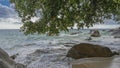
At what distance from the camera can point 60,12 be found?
17016 millimetres

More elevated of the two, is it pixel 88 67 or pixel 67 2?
pixel 67 2

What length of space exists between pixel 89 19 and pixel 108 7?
165 centimetres

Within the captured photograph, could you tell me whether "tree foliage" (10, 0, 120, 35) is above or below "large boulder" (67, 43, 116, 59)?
above

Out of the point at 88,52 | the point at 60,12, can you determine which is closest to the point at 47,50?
the point at 88,52

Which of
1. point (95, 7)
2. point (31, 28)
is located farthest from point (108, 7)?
point (31, 28)

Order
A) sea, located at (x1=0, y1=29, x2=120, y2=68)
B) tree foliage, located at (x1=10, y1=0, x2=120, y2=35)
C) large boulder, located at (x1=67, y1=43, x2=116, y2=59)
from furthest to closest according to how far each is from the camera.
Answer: large boulder, located at (x1=67, y1=43, x2=116, y2=59) → tree foliage, located at (x1=10, y1=0, x2=120, y2=35) → sea, located at (x1=0, y1=29, x2=120, y2=68)

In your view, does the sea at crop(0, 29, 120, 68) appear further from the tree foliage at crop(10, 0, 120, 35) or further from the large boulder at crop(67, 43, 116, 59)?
the tree foliage at crop(10, 0, 120, 35)

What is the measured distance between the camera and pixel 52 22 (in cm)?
1711

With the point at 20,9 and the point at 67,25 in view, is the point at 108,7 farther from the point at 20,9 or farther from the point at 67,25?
the point at 20,9

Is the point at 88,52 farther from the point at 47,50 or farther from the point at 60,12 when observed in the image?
the point at 47,50

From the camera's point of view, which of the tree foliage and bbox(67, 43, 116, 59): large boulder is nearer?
the tree foliage

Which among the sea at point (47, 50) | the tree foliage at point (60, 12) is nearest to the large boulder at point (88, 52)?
the sea at point (47, 50)

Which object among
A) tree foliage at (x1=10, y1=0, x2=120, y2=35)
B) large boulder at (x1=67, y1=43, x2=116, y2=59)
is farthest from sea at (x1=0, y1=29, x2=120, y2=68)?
tree foliage at (x1=10, y1=0, x2=120, y2=35)

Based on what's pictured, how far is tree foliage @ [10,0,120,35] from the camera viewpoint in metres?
16.4
